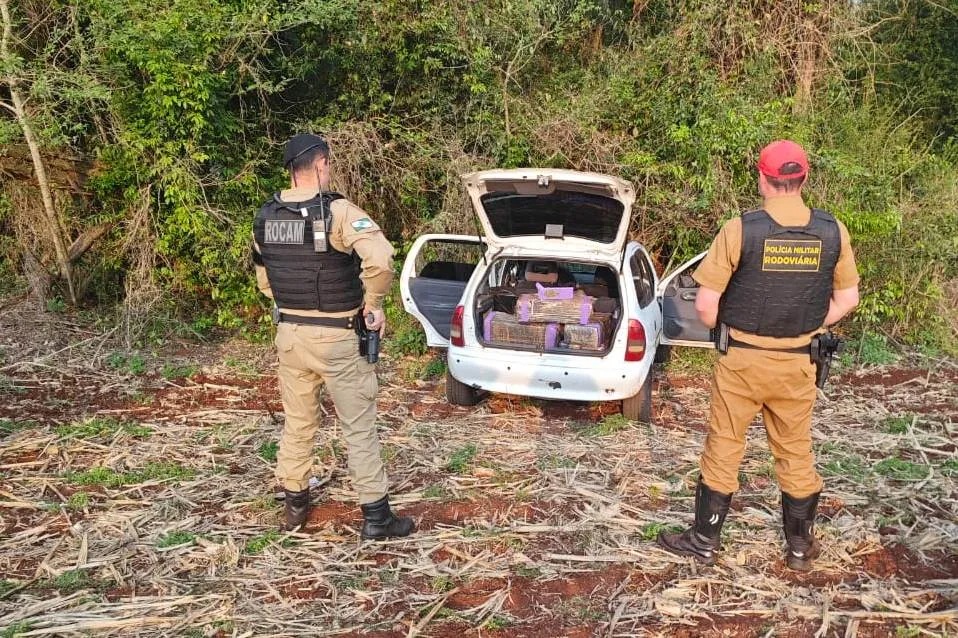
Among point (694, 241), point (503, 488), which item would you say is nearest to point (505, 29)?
point (694, 241)

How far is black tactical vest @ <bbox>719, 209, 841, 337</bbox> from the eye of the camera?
10.8 ft

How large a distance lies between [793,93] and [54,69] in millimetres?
9066

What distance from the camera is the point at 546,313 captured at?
19.7 feet

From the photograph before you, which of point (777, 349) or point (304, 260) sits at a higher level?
point (304, 260)

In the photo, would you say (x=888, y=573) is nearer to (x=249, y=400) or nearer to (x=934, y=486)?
(x=934, y=486)

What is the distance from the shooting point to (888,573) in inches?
143

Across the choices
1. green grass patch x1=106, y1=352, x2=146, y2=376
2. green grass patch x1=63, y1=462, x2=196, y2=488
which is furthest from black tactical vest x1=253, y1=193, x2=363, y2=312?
green grass patch x1=106, y1=352, x2=146, y2=376

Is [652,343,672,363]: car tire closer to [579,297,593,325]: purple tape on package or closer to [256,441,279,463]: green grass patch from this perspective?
[579,297,593,325]: purple tape on package

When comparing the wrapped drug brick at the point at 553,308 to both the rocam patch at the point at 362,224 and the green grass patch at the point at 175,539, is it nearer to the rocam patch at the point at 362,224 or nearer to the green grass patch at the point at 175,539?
the rocam patch at the point at 362,224

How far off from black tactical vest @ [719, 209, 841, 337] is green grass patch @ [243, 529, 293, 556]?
2.67m

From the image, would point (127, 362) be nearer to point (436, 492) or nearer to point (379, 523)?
point (436, 492)

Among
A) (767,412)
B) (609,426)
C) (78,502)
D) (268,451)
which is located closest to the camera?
(767,412)

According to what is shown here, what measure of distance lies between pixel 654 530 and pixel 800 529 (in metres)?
0.78

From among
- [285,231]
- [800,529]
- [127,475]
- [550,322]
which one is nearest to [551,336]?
[550,322]
